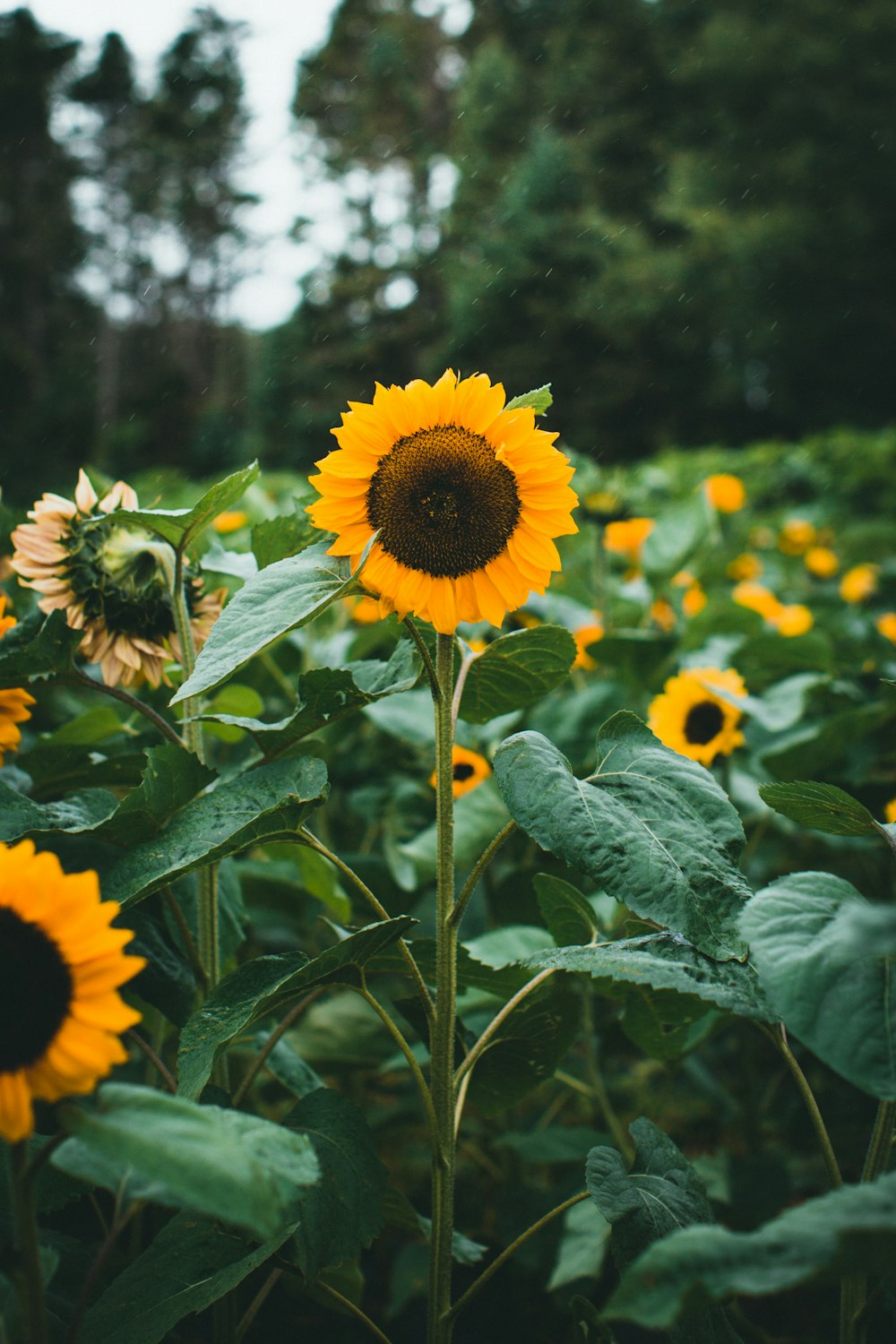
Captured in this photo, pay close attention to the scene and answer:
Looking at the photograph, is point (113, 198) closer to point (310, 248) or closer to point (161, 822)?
point (310, 248)

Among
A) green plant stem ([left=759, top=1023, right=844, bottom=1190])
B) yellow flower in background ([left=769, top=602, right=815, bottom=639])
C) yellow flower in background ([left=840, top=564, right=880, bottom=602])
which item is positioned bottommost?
green plant stem ([left=759, top=1023, right=844, bottom=1190])

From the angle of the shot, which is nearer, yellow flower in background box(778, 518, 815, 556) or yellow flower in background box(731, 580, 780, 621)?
yellow flower in background box(731, 580, 780, 621)

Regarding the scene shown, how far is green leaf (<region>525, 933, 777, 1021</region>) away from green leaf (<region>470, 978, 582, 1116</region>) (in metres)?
0.15

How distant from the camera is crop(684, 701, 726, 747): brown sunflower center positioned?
5.27 ft

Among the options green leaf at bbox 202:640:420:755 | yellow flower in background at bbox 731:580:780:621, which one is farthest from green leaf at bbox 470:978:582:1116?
yellow flower in background at bbox 731:580:780:621

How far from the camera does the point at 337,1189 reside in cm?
85

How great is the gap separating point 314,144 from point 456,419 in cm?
2750

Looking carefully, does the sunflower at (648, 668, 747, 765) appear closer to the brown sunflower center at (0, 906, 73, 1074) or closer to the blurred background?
the brown sunflower center at (0, 906, 73, 1074)

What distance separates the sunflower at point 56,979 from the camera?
0.61 metres

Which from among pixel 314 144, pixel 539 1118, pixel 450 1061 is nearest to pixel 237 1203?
pixel 450 1061

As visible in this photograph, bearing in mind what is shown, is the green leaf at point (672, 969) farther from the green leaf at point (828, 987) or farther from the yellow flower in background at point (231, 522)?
the yellow flower in background at point (231, 522)

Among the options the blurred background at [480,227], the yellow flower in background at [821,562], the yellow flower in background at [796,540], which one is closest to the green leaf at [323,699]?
the yellow flower in background at [821,562]

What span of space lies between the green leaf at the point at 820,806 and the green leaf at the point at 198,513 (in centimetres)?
54

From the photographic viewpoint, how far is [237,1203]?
0.54 meters
